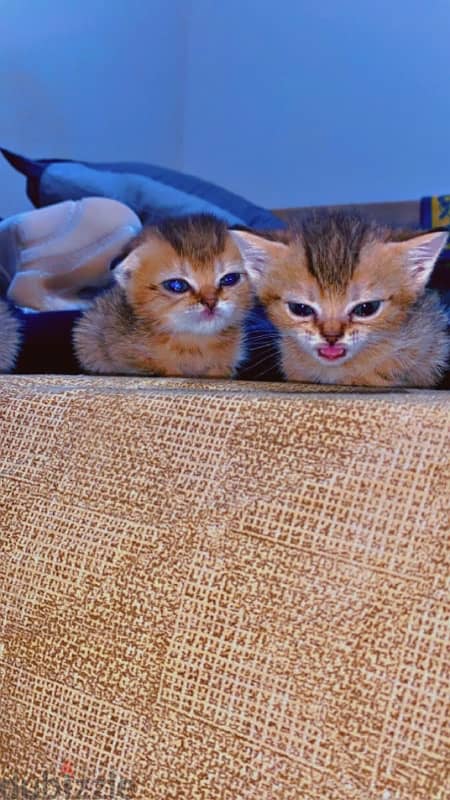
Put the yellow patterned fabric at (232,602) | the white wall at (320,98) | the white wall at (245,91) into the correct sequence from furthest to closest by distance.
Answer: the white wall at (320,98)
the white wall at (245,91)
the yellow patterned fabric at (232,602)

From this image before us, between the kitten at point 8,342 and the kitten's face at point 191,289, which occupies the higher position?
the kitten's face at point 191,289

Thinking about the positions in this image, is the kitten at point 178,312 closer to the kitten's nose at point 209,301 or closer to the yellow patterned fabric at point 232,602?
the kitten's nose at point 209,301

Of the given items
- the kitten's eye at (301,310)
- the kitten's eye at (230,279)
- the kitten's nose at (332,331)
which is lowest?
the kitten's nose at (332,331)

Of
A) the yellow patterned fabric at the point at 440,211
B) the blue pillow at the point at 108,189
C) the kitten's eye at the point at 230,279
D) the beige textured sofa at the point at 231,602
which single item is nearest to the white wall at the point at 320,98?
the yellow patterned fabric at the point at 440,211

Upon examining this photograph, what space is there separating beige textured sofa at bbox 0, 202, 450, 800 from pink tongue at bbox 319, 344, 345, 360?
0.26 meters

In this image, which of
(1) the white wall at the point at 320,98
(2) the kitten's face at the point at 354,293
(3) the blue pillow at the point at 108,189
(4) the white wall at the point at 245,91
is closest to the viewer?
(2) the kitten's face at the point at 354,293

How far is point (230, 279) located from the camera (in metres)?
0.93

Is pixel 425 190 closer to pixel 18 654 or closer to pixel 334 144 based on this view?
pixel 334 144

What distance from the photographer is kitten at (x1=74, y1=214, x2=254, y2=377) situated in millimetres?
914

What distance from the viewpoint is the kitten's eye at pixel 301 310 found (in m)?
0.86

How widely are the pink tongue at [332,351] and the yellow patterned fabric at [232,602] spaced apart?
10.3 inches

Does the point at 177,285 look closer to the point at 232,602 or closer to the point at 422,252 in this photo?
the point at 422,252

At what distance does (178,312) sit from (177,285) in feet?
0.11

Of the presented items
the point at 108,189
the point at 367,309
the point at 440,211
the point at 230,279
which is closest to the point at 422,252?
the point at 367,309
